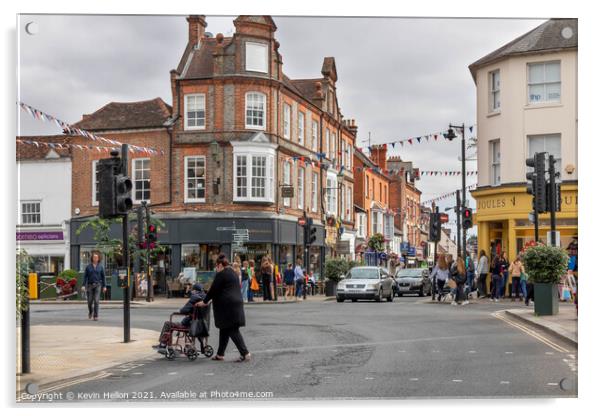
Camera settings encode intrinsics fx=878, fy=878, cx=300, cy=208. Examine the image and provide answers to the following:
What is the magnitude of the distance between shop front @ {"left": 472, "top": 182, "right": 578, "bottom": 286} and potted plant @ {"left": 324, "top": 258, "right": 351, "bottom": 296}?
11200 mm

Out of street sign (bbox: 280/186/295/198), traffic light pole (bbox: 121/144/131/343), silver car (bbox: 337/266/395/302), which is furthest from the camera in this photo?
silver car (bbox: 337/266/395/302)

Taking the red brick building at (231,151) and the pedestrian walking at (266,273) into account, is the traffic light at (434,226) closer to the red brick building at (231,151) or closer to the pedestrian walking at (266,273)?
the red brick building at (231,151)

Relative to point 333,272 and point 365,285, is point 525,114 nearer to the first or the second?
point 365,285

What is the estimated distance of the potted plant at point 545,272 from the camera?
59.6 ft

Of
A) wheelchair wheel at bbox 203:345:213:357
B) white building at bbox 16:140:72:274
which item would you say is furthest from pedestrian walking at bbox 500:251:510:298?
white building at bbox 16:140:72:274

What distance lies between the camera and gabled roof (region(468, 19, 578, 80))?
11.0m

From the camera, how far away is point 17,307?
1058cm

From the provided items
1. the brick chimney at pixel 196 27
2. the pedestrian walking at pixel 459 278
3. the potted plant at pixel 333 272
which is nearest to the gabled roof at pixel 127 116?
the brick chimney at pixel 196 27

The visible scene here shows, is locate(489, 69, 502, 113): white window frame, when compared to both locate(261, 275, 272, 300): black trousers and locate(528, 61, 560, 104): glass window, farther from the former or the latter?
locate(261, 275, 272, 300): black trousers

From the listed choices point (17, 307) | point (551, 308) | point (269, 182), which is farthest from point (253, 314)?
point (17, 307)

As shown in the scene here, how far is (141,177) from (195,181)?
246 centimetres

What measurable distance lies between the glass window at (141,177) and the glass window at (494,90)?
6.61 m

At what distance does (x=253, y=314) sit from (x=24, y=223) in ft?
38.6
